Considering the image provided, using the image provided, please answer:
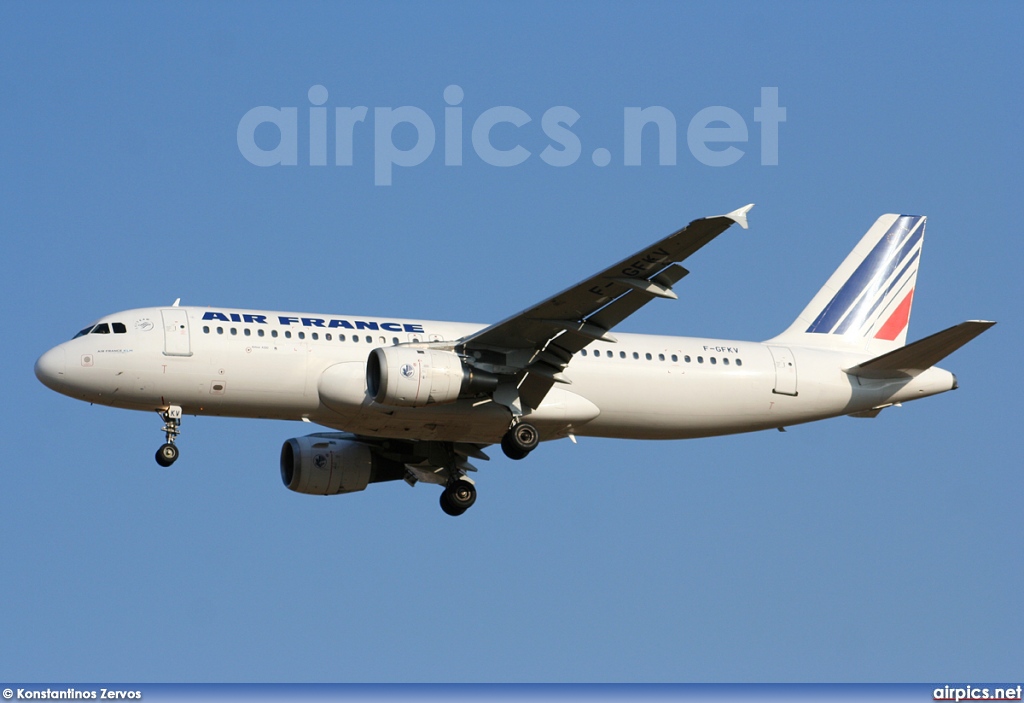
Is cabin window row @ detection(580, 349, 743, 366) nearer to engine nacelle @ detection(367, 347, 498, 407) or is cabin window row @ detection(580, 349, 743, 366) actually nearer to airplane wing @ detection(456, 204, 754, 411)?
airplane wing @ detection(456, 204, 754, 411)

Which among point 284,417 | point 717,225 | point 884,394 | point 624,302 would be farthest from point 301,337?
point 884,394

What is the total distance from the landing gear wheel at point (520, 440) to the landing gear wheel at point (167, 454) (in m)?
7.96

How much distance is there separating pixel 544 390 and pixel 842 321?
10569 mm

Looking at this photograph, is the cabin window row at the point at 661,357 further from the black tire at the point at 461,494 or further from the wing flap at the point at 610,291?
the black tire at the point at 461,494

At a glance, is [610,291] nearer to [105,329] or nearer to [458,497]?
[458,497]

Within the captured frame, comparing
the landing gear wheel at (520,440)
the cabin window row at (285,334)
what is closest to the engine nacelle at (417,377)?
the cabin window row at (285,334)

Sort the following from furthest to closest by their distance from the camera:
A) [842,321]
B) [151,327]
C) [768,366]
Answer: [842,321] < [768,366] < [151,327]

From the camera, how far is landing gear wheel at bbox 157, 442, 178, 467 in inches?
1503

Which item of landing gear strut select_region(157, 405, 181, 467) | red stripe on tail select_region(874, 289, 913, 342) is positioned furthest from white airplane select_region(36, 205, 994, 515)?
red stripe on tail select_region(874, 289, 913, 342)

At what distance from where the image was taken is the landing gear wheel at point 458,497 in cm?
4347

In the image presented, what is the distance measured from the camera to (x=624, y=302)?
37.3m

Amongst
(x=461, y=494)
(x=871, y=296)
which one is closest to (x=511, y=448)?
(x=461, y=494)

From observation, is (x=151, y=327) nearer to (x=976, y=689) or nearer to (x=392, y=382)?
(x=392, y=382)

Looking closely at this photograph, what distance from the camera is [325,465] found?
43531 mm
